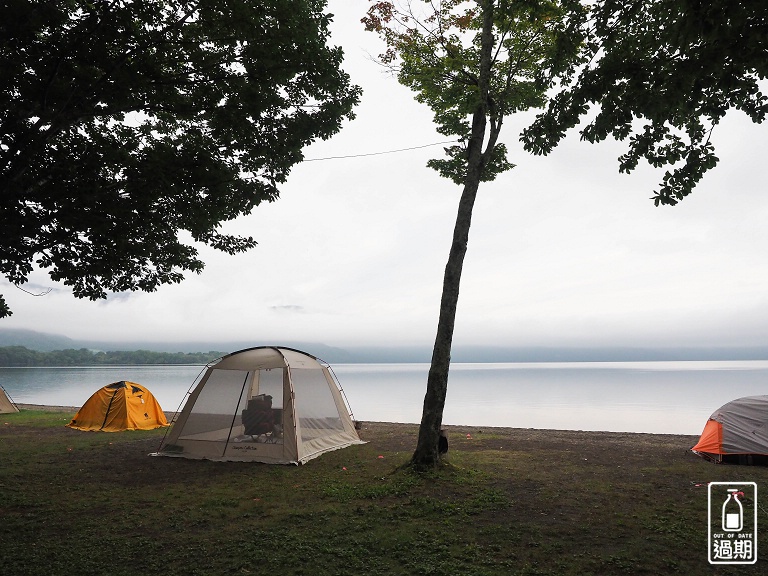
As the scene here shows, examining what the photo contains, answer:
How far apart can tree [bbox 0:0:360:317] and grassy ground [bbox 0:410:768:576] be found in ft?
13.6

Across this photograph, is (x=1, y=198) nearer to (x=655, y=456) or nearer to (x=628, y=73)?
(x=628, y=73)

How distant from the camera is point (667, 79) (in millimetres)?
5566

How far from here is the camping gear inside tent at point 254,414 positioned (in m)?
10.5

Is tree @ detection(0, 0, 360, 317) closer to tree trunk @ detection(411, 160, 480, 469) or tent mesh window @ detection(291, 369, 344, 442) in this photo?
tree trunk @ detection(411, 160, 480, 469)

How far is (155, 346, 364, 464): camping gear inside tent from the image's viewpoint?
10539 mm

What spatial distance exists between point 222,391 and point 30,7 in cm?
814

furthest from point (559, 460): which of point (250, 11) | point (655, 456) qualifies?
point (250, 11)

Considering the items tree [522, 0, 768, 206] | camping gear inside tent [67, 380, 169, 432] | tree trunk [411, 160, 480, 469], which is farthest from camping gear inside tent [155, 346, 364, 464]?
tree [522, 0, 768, 206]

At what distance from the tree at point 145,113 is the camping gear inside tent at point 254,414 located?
3.53 meters

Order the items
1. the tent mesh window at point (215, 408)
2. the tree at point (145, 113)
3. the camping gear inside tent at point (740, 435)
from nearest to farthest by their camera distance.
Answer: the tree at point (145, 113) < the camping gear inside tent at point (740, 435) < the tent mesh window at point (215, 408)

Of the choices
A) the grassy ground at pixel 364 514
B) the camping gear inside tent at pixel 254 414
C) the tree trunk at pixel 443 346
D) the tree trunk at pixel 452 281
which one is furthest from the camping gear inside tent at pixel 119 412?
the tree trunk at pixel 443 346

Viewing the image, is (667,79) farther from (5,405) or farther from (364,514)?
(5,405)

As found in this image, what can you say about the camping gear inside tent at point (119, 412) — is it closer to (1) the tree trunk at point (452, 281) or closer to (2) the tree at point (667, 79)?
(1) the tree trunk at point (452, 281)

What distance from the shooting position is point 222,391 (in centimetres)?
1116
